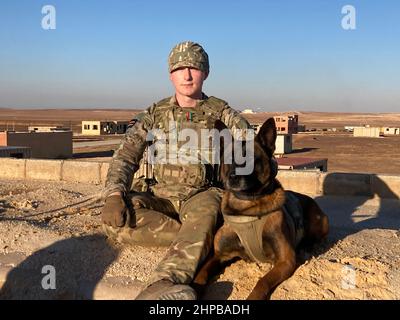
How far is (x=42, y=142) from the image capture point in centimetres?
2398

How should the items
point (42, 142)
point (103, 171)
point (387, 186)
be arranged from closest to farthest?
1. point (387, 186)
2. point (103, 171)
3. point (42, 142)

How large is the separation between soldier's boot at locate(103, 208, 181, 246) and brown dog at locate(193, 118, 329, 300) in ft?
2.29

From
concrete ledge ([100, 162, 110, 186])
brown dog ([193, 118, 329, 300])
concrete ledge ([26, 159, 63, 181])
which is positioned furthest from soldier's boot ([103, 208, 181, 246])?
concrete ledge ([26, 159, 63, 181])

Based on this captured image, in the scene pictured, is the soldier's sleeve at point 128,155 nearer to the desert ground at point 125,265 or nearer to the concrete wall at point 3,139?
the desert ground at point 125,265

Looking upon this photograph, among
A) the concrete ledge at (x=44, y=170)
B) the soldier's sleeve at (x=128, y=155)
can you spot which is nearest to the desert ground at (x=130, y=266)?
the soldier's sleeve at (x=128, y=155)

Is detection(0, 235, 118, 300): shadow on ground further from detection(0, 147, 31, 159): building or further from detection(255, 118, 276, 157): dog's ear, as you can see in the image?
detection(0, 147, 31, 159): building

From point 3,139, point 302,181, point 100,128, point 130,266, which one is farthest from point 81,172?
point 100,128

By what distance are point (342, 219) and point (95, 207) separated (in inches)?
138

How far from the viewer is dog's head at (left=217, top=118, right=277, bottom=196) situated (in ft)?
11.5

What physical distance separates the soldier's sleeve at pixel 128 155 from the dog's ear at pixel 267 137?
4.74ft

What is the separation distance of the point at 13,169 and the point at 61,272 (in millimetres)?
7347

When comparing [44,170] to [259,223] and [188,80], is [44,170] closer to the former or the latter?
[188,80]
